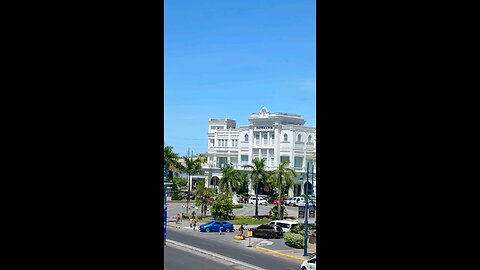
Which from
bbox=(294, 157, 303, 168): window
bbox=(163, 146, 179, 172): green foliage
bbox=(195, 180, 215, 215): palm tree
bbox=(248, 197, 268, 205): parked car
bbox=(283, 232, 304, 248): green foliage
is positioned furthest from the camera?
bbox=(294, 157, 303, 168): window

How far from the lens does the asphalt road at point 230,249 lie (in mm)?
10820

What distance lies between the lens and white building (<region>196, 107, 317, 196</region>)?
A: 25594mm

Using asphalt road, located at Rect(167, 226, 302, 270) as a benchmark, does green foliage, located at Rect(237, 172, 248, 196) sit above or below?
above

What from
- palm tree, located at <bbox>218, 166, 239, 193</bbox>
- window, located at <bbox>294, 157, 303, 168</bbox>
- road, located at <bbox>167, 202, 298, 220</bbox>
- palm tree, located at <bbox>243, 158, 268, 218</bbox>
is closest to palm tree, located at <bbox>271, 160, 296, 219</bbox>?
palm tree, located at <bbox>243, 158, 268, 218</bbox>

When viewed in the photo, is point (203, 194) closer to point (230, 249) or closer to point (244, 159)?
point (230, 249)

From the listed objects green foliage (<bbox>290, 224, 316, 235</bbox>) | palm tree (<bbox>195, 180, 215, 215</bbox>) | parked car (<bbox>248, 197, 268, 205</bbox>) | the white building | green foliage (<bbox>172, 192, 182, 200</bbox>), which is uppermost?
the white building

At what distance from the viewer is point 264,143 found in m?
26.8

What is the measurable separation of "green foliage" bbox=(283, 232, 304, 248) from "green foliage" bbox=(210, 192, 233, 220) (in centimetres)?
465

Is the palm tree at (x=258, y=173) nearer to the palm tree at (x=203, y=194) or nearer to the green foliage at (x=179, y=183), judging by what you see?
the palm tree at (x=203, y=194)

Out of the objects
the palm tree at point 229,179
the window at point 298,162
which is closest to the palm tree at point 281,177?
the palm tree at point 229,179

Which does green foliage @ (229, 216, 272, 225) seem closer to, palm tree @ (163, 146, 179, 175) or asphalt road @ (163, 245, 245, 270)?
palm tree @ (163, 146, 179, 175)

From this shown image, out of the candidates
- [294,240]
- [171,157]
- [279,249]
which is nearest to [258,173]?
[171,157]
